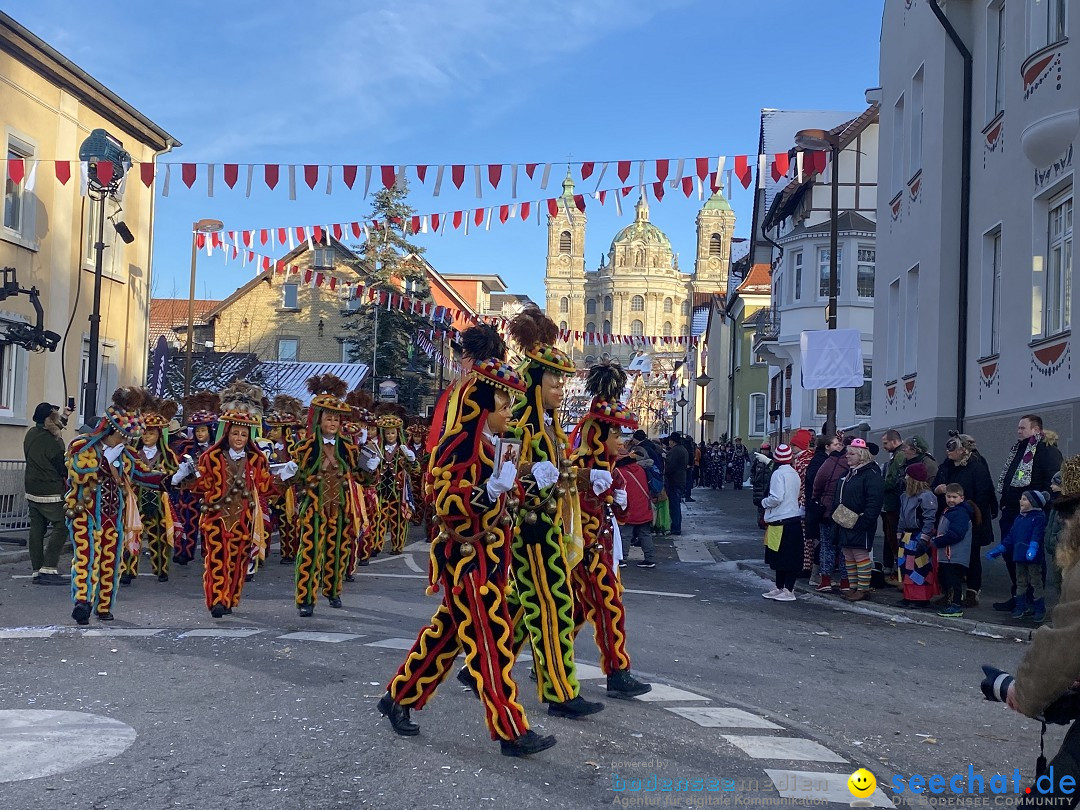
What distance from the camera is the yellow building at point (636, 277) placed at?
170500mm

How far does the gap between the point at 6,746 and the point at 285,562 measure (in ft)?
29.6

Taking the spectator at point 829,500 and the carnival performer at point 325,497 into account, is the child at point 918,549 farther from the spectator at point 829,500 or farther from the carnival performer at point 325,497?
the carnival performer at point 325,497

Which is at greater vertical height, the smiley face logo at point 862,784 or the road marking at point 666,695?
the smiley face logo at point 862,784

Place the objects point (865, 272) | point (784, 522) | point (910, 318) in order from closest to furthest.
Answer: point (784, 522), point (910, 318), point (865, 272)

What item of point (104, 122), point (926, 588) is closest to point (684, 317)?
point (104, 122)

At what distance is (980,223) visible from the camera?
16328 mm

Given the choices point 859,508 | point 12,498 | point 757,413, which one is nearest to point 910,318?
point 859,508

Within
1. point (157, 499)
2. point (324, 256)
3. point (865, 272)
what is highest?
point (324, 256)

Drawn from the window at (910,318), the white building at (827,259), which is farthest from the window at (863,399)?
the window at (910,318)

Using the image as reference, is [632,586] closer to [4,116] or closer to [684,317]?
[4,116]

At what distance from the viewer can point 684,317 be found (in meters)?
176

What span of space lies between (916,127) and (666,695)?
15473 mm

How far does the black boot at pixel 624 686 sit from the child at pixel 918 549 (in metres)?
5.70

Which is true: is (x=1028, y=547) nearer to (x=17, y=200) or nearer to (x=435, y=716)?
(x=435, y=716)
